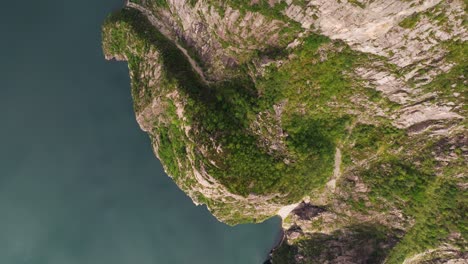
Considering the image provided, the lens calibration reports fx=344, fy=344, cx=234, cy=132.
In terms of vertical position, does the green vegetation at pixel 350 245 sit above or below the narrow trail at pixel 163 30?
below

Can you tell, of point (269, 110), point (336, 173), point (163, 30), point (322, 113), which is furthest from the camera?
point (163, 30)

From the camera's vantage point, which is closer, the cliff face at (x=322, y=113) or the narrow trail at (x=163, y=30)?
the cliff face at (x=322, y=113)

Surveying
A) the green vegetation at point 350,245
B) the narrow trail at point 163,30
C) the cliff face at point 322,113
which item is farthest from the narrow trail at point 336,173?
the narrow trail at point 163,30

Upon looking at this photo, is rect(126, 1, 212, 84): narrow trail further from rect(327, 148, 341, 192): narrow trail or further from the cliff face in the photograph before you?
rect(327, 148, 341, 192): narrow trail

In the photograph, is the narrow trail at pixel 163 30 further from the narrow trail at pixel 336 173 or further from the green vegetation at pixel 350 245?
the green vegetation at pixel 350 245

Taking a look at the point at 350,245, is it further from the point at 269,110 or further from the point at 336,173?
the point at 269,110

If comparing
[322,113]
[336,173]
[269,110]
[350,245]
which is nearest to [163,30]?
[269,110]

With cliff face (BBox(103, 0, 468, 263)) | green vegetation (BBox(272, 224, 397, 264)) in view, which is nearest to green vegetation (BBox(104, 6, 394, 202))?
cliff face (BBox(103, 0, 468, 263))

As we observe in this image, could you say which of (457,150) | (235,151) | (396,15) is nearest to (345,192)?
(457,150)
